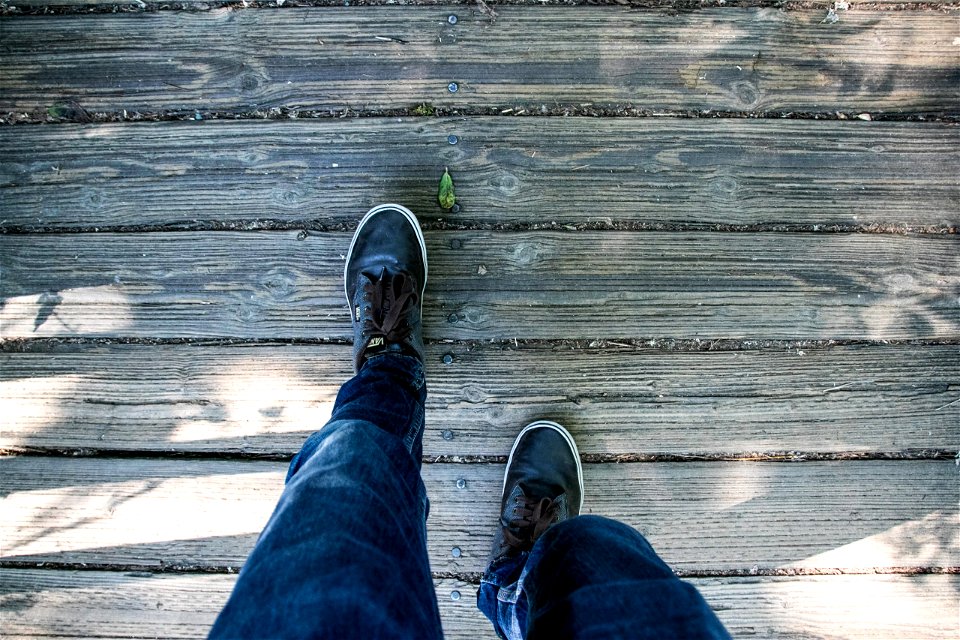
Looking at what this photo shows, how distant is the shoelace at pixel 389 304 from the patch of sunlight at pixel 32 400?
0.95 meters

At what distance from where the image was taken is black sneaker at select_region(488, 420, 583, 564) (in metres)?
1.51

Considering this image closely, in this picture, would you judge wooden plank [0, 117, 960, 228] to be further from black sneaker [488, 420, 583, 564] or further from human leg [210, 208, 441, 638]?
black sneaker [488, 420, 583, 564]

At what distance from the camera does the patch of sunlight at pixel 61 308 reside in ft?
5.13

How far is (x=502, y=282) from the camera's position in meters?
1.56

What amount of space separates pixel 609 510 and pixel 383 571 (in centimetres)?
92

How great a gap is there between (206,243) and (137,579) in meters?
1.07

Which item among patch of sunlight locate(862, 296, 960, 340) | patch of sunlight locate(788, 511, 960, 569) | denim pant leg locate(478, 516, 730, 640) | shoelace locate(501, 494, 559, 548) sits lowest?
patch of sunlight locate(788, 511, 960, 569)

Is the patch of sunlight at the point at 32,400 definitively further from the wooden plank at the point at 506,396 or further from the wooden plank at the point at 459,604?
the wooden plank at the point at 459,604

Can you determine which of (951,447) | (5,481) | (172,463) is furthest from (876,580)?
(5,481)

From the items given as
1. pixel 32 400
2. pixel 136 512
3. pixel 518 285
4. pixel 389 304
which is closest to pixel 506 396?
pixel 518 285

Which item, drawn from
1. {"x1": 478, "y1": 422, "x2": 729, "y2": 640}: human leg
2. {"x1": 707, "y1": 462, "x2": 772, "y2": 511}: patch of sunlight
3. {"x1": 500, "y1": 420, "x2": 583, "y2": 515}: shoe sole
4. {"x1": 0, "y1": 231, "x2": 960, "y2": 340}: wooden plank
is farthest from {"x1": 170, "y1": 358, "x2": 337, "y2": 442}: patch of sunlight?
{"x1": 707, "y1": 462, "x2": 772, "y2": 511}: patch of sunlight

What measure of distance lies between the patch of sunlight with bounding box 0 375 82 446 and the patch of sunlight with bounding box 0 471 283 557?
0.69 ft

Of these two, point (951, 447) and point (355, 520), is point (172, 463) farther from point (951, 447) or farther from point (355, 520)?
point (951, 447)

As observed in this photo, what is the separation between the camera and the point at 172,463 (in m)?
1.59
